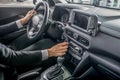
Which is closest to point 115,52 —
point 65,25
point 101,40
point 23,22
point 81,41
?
point 101,40

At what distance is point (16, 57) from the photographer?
1.41 meters

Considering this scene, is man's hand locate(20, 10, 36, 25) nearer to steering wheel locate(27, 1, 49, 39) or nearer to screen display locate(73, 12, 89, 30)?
steering wheel locate(27, 1, 49, 39)

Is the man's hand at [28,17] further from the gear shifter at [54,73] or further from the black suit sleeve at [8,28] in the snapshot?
the gear shifter at [54,73]

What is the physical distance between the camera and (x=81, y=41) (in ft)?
4.89

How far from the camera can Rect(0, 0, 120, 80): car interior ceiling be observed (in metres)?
1.26

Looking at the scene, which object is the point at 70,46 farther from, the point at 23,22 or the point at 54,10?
the point at 23,22

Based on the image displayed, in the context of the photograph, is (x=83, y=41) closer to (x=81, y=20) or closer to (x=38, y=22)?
(x=81, y=20)

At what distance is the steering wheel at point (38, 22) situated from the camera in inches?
66.9

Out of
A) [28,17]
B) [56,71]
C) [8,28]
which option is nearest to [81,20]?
[56,71]

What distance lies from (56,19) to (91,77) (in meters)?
0.78

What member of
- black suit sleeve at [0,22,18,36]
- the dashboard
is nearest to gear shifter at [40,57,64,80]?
the dashboard

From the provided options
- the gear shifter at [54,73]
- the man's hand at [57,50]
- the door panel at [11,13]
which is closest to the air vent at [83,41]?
the man's hand at [57,50]

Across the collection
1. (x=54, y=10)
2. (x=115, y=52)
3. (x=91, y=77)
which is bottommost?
(x=91, y=77)

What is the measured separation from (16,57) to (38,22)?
1.82 feet
